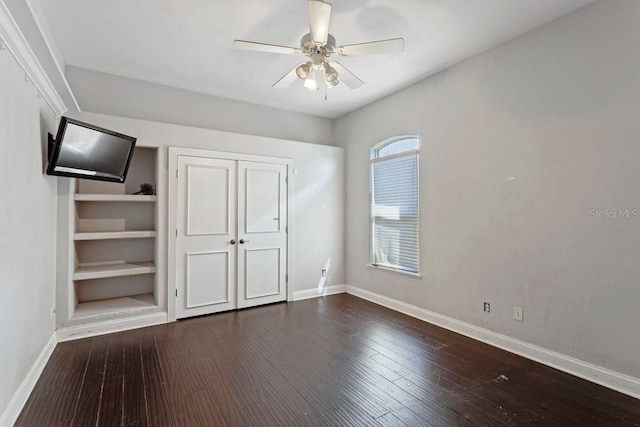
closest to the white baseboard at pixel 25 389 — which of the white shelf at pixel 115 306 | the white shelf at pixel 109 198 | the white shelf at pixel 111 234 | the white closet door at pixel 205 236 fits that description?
the white shelf at pixel 115 306

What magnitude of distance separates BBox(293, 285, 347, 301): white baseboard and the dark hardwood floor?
1.28 meters

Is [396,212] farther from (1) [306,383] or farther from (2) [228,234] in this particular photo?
(1) [306,383]

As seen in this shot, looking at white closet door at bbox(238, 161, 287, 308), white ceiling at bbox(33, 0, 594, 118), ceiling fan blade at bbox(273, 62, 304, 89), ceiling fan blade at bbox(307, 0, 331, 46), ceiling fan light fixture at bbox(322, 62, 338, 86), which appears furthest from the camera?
white closet door at bbox(238, 161, 287, 308)

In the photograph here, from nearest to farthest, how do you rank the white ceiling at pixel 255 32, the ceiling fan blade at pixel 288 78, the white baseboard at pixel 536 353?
the white baseboard at pixel 536 353 < the white ceiling at pixel 255 32 < the ceiling fan blade at pixel 288 78

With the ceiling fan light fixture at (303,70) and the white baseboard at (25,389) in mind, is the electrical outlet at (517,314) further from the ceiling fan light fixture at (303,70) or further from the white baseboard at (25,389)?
the white baseboard at (25,389)

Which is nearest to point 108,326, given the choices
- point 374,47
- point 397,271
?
point 397,271

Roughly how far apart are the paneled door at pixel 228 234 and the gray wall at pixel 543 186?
6.77ft

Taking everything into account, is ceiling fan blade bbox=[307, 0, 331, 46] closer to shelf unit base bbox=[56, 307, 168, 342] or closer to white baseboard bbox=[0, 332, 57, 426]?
white baseboard bbox=[0, 332, 57, 426]

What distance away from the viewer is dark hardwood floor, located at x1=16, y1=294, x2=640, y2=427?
A: 209cm

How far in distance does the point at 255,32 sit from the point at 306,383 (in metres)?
3.14

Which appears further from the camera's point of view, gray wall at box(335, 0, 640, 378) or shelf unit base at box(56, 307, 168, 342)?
shelf unit base at box(56, 307, 168, 342)

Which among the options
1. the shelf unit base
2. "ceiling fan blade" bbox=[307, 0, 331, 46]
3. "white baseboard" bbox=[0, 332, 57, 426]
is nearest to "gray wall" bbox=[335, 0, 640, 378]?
"ceiling fan blade" bbox=[307, 0, 331, 46]

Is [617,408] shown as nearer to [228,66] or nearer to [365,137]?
[365,137]

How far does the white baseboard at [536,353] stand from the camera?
2385 millimetres
